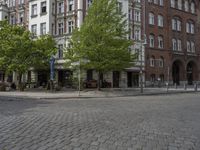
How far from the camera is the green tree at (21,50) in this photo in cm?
3166

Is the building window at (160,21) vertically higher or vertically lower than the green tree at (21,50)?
higher

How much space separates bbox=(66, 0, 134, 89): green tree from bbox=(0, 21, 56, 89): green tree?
4.75 metres

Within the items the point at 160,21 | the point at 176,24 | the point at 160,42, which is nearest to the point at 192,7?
the point at 176,24

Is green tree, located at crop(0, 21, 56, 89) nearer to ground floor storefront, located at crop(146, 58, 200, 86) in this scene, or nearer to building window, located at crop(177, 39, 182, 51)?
ground floor storefront, located at crop(146, 58, 200, 86)

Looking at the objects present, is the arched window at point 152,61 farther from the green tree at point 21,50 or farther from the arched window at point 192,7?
the green tree at point 21,50

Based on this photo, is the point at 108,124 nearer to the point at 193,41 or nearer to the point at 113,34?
the point at 113,34

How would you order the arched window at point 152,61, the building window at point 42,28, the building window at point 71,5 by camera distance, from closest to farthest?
1. the building window at point 71,5
2. the building window at point 42,28
3. the arched window at point 152,61

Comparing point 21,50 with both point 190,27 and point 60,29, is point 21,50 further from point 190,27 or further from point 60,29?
point 190,27

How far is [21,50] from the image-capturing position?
104 feet

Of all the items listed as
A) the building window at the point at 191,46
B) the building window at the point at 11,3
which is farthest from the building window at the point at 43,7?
the building window at the point at 191,46

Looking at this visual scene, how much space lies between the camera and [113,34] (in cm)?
2903

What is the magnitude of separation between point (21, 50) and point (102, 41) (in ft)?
32.4

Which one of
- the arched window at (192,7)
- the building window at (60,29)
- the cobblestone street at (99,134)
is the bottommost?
the cobblestone street at (99,134)

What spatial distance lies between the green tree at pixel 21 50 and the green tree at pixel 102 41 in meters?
4.75
